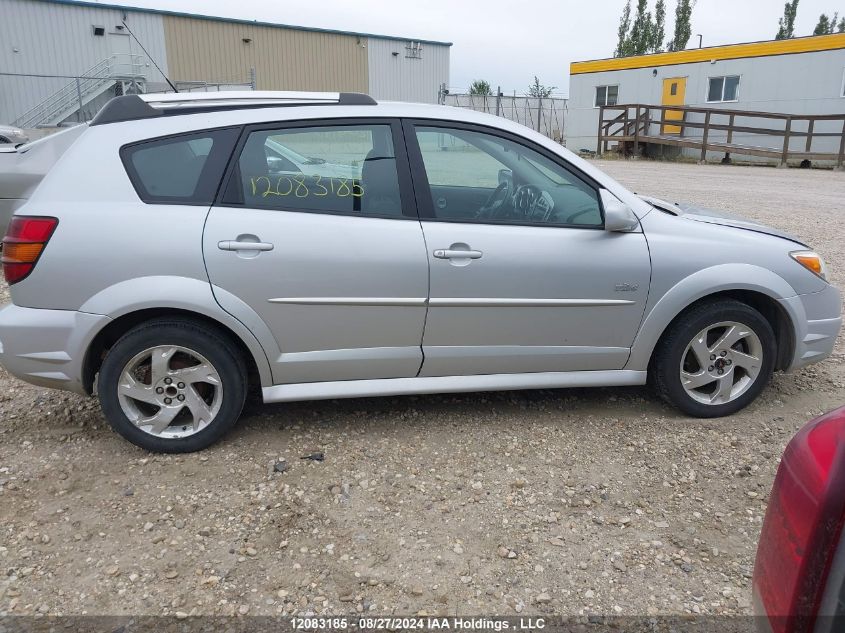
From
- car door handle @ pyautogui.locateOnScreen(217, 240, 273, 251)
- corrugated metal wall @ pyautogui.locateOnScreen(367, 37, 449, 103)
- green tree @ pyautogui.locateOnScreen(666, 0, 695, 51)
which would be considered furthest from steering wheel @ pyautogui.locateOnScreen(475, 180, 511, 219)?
green tree @ pyautogui.locateOnScreen(666, 0, 695, 51)

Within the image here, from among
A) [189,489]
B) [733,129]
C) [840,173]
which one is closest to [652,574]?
[189,489]

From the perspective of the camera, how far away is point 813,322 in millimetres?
3787

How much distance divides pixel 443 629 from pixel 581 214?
218 cm

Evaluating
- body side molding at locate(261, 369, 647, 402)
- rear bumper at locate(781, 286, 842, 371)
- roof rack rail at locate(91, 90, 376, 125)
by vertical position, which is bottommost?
body side molding at locate(261, 369, 647, 402)

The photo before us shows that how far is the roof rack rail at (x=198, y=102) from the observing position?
338cm

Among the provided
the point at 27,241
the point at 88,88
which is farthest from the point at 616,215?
the point at 88,88

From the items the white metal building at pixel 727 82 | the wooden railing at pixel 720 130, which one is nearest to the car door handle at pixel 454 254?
the wooden railing at pixel 720 130

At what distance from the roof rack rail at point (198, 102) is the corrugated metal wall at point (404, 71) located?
35.7 meters

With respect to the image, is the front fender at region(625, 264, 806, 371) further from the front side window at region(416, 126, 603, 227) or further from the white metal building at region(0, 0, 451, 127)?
the white metal building at region(0, 0, 451, 127)

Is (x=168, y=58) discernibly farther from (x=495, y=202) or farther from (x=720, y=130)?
(x=495, y=202)

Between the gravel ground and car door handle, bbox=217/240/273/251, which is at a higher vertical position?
car door handle, bbox=217/240/273/251

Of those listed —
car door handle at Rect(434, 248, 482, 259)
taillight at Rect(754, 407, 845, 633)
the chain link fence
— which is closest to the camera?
taillight at Rect(754, 407, 845, 633)

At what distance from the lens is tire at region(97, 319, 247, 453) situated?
10.7ft

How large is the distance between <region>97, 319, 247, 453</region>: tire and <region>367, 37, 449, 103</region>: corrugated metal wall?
36.3m
